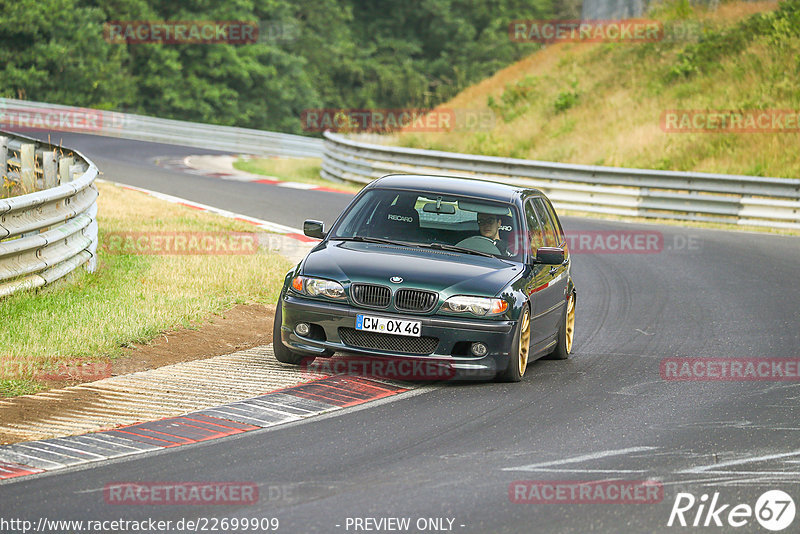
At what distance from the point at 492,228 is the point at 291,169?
2519 centimetres

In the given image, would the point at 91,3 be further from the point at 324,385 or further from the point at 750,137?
the point at 324,385

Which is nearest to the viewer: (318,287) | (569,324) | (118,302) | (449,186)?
(318,287)

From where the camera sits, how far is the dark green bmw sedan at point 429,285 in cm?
886

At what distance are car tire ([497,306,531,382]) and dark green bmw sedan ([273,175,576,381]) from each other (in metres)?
0.01

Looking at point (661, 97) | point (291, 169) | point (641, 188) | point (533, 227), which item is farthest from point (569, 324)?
point (291, 169)

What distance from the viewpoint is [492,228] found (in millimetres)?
10078

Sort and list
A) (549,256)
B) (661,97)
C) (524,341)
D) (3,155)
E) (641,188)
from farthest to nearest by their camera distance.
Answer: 1. (661,97)
2. (641,188)
3. (3,155)
4. (549,256)
5. (524,341)

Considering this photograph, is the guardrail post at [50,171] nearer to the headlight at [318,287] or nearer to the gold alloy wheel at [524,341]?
the headlight at [318,287]

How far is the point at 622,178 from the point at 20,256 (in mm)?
17276

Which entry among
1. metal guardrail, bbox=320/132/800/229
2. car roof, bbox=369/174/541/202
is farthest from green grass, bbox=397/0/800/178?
car roof, bbox=369/174/541/202

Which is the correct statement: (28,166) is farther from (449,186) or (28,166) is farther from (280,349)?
(280,349)

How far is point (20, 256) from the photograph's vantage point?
34.8ft

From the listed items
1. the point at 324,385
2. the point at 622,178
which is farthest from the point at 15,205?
the point at 622,178

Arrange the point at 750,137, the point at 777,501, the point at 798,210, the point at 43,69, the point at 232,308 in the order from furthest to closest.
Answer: the point at 43,69, the point at 750,137, the point at 798,210, the point at 232,308, the point at 777,501
